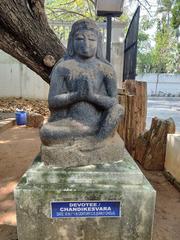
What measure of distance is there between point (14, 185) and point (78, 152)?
1.69 metres

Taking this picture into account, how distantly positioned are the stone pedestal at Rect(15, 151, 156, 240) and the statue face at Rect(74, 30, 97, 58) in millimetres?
830

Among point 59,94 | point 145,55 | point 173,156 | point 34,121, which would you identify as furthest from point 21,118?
point 145,55

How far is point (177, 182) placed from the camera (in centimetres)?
308

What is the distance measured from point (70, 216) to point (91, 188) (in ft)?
0.77

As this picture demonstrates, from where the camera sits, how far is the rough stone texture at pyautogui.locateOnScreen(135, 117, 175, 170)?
3.56 m

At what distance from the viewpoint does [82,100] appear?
5.78 feet

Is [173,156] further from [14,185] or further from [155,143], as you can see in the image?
[14,185]

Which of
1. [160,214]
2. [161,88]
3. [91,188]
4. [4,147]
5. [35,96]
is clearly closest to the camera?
[91,188]

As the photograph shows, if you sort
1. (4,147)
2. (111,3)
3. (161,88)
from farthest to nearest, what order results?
(161,88) → (4,147) → (111,3)

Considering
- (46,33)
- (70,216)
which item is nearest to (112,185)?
(70,216)

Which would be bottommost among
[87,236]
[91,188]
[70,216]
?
[87,236]

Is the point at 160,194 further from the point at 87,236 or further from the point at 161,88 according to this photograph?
the point at 161,88

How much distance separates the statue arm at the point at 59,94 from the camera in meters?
1.73

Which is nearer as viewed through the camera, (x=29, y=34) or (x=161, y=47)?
(x=29, y=34)
